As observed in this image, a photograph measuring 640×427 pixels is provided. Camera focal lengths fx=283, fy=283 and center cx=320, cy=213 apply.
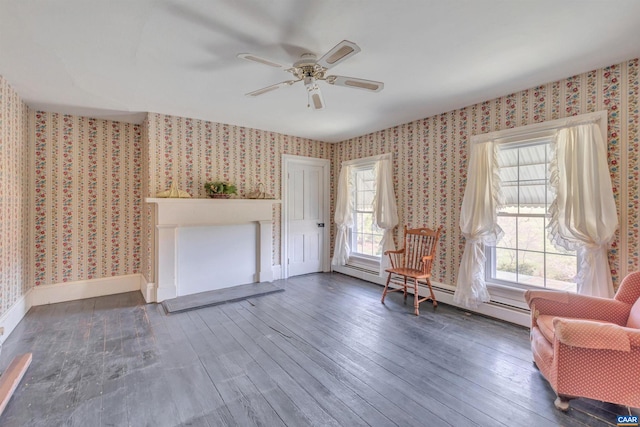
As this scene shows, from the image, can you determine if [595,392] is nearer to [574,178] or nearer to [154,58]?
[574,178]

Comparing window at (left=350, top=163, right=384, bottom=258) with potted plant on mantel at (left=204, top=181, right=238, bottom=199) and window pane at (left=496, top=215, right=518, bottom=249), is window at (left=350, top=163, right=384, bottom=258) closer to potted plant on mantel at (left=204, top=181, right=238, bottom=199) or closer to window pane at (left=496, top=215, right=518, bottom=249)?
window pane at (left=496, top=215, right=518, bottom=249)

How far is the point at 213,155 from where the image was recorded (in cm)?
409

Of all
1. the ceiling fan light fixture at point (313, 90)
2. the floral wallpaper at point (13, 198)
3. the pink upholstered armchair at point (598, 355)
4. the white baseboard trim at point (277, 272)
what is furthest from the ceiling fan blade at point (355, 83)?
the white baseboard trim at point (277, 272)

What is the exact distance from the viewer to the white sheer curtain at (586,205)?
2389 mm

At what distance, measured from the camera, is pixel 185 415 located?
1.70 metres

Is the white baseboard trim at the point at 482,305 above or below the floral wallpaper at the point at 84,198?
below

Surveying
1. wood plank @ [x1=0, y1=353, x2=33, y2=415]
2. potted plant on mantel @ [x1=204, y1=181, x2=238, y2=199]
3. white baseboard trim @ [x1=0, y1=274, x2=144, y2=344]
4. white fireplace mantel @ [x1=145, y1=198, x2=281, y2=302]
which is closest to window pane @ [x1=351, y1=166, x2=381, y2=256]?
white fireplace mantel @ [x1=145, y1=198, x2=281, y2=302]

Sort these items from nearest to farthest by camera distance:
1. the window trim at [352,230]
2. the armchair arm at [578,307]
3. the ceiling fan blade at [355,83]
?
the armchair arm at [578,307]
the ceiling fan blade at [355,83]
the window trim at [352,230]

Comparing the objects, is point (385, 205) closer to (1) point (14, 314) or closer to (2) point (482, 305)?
(2) point (482, 305)

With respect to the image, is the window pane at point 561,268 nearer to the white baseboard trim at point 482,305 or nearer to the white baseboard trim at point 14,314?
the white baseboard trim at point 482,305

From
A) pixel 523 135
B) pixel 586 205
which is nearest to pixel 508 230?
pixel 586 205

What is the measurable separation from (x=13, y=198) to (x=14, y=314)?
1190mm

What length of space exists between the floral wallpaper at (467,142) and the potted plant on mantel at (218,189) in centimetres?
217

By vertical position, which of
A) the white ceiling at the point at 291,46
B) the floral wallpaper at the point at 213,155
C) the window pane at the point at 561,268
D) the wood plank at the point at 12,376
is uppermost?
the white ceiling at the point at 291,46
